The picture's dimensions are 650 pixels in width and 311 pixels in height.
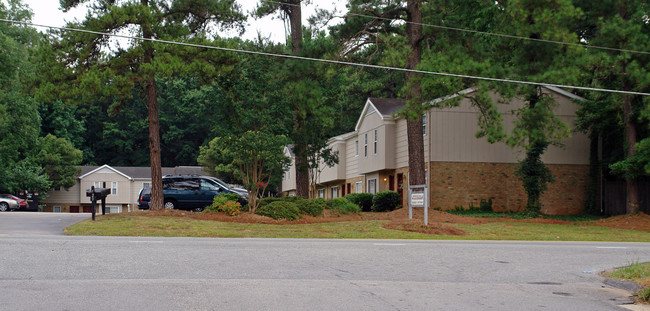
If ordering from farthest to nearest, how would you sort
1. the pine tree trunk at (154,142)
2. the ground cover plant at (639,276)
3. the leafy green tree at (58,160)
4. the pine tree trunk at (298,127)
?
the leafy green tree at (58,160) → the pine tree trunk at (298,127) → the pine tree trunk at (154,142) → the ground cover plant at (639,276)

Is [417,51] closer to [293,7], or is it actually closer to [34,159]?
[293,7]

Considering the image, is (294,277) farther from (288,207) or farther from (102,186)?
(102,186)


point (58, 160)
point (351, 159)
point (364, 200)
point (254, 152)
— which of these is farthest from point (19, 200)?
point (254, 152)

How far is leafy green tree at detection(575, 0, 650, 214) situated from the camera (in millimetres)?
25562

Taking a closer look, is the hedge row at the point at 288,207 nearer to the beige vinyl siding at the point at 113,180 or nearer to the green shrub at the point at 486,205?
the green shrub at the point at 486,205

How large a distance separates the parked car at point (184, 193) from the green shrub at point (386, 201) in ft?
25.5

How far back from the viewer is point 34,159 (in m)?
59.7

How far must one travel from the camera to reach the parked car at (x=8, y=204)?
160 feet

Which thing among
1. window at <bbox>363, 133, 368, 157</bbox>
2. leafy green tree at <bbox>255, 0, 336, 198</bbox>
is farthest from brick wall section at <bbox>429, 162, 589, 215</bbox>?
window at <bbox>363, 133, 368, 157</bbox>

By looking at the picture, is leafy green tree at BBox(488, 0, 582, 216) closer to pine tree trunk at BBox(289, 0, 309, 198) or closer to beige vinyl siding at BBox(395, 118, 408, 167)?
beige vinyl siding at BBox(395, 118, 408, 167)

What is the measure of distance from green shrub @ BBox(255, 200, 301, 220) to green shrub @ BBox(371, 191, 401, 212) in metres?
10.4

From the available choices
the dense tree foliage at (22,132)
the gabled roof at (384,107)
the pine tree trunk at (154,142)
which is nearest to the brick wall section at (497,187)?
the gabled roof at (384,107)

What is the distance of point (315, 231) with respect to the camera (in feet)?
63.8

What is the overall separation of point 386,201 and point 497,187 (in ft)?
18.9
